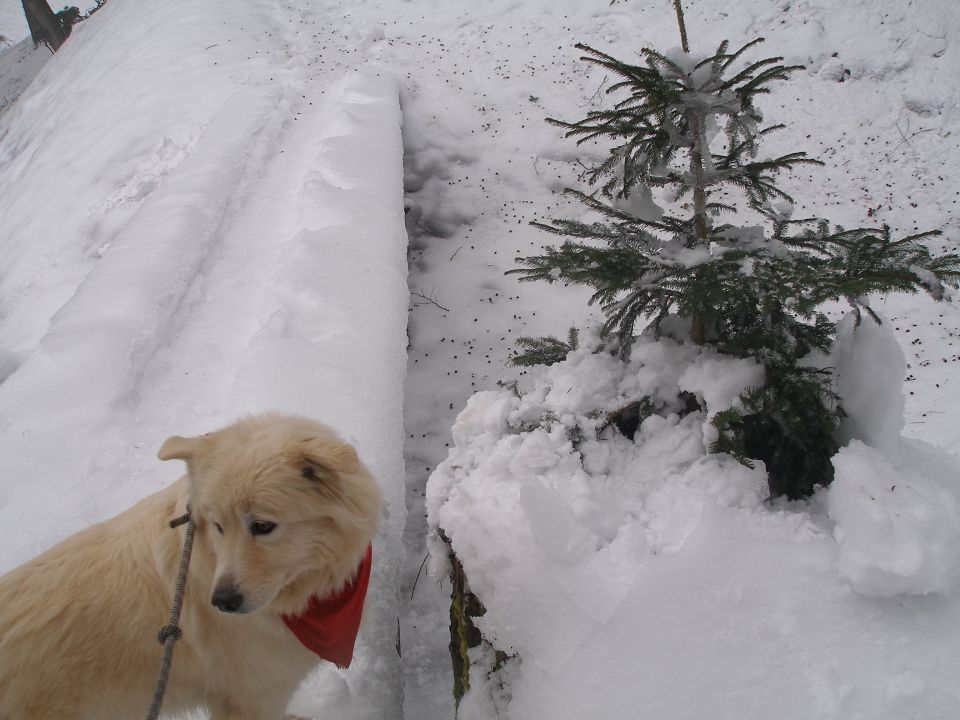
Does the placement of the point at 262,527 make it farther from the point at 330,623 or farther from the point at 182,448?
the point at 330,623

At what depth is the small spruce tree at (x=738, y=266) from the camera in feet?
7.97

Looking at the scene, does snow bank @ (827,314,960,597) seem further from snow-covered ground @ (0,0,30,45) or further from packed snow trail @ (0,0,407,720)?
snow-covered ground @ (0,0,30,45)

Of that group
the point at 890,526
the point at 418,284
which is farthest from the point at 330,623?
the point at 418,284

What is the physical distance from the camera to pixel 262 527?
7.39ft

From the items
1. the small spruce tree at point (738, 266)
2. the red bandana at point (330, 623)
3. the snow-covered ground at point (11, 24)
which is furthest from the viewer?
the snow-covered ground at point (11, 24)

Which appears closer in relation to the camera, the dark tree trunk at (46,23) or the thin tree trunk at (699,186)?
the thin tree trunk at (699,186)

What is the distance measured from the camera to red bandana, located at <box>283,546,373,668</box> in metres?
2.55

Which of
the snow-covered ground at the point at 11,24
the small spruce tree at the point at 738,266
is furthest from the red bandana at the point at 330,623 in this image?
the snow-covered ground at the point at 11,24

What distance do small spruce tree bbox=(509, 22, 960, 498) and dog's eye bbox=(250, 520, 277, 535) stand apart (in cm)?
190

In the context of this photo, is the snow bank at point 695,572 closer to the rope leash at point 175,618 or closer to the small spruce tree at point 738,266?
the small spruce tree at point 738,266

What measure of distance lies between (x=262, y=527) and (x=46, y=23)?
89.2ft

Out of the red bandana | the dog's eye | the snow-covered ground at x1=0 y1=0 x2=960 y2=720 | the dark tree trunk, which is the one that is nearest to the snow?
the snow-covered ground at x1=0 y1=0 x2=960 y2=720

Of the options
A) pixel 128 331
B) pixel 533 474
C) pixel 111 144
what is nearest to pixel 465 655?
pixel 533 474

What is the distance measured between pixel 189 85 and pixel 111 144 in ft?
5.63
